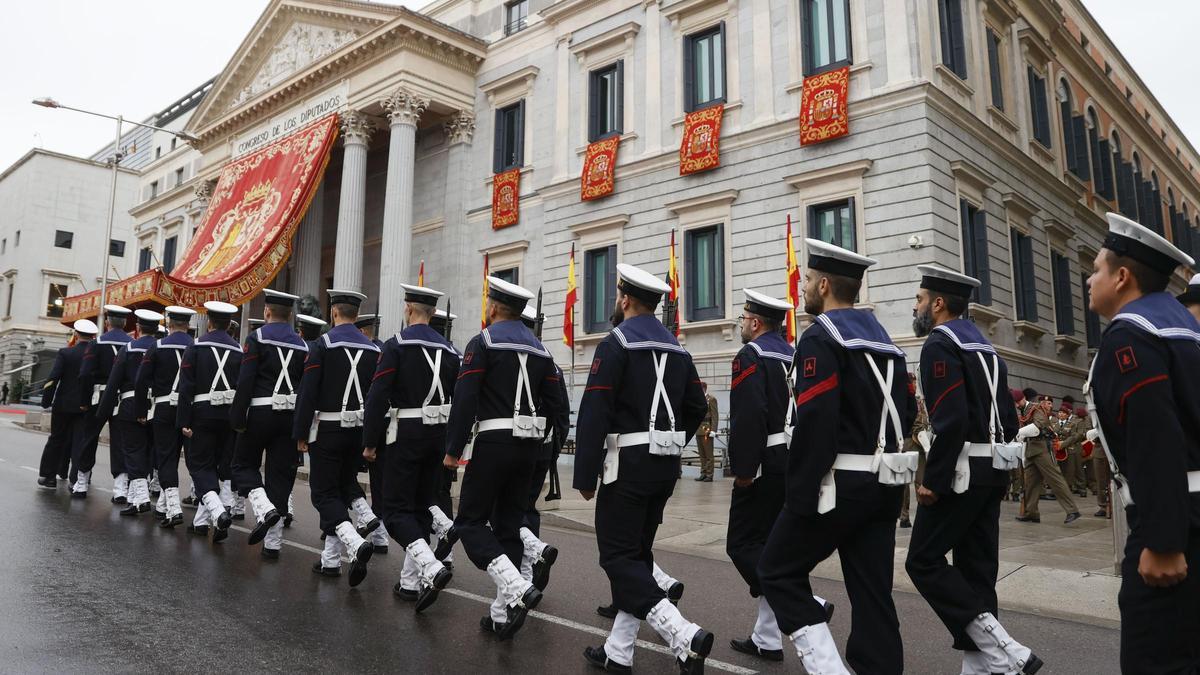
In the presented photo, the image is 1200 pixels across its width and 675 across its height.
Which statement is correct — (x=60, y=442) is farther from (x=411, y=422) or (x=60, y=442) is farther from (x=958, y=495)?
(x=958, y=495)

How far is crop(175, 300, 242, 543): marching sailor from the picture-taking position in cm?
820

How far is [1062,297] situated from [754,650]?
21.3 m

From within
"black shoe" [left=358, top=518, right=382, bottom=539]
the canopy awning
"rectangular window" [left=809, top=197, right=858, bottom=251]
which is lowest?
"black shoe" [left=358, top=518, right=382, bottom=539]

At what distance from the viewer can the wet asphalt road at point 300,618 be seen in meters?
4.42

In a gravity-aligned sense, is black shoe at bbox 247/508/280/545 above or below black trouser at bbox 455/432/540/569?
below

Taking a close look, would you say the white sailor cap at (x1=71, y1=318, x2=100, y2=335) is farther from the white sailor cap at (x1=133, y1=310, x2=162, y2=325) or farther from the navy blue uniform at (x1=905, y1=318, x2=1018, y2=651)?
the navy blue uniform at (x1=905, y1=318, x2=1018, y2=651)

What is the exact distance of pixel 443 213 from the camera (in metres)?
26.9

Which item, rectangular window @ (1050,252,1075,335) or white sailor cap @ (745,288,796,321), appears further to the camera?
rectangular window @ (1050,252,1075,335)

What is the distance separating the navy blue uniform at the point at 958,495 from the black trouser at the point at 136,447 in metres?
8.60

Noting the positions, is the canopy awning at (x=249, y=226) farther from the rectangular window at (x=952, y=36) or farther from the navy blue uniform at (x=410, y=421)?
the navy blue uniform at (x=410, y=421)

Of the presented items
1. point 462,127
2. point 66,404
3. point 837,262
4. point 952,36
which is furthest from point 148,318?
point 462,127

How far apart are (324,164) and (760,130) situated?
14.4m

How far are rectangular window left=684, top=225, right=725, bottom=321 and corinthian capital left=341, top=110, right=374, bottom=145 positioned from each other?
12.4 m

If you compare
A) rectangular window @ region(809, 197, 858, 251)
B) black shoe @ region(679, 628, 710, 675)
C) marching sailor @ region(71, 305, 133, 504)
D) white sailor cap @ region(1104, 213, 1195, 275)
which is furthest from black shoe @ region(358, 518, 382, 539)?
rectangular window @ region(809, 197, 858, 251)
